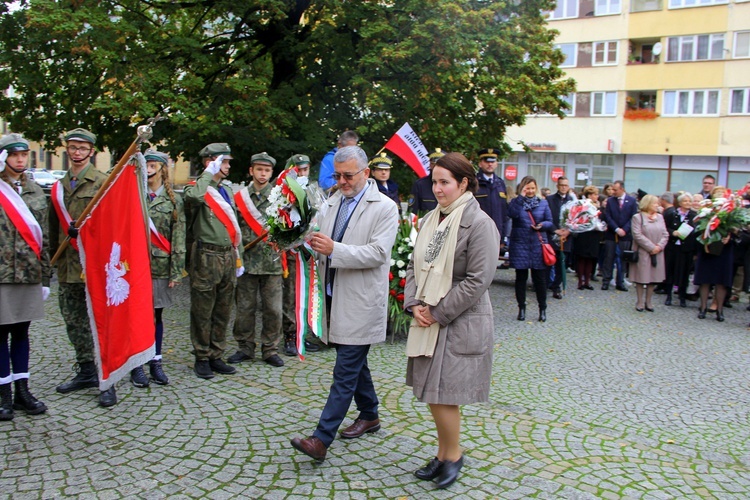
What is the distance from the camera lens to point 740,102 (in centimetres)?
3225

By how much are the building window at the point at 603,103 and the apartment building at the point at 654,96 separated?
55 mm

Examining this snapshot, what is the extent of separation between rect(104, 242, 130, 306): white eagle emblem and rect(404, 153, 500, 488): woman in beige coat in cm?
244

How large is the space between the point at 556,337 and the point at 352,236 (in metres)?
4.84

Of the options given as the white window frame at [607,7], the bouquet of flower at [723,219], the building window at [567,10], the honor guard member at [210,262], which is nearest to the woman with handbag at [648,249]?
the bouquet of flower at [723,219]

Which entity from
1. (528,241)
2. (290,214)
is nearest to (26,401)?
(290,214)

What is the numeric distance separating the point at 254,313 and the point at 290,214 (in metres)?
2.44

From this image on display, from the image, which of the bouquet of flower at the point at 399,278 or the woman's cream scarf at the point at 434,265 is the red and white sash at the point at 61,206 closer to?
the woman's cream scarf at the point at 434,265

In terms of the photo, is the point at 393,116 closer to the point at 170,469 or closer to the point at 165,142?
the point at 165,142

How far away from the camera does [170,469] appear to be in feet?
13.8

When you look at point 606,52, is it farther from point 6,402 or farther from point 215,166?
point 6,402

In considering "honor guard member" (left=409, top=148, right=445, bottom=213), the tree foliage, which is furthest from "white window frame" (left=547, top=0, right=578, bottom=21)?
"honor guard member" (left=409, top=148, right=445, bottom=213)

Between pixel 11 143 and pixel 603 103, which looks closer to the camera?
pixel 11 143

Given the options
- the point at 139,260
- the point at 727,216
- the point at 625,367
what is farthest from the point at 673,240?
the point at 139,260

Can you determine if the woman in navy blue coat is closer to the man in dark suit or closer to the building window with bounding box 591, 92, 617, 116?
the man in dark suit
